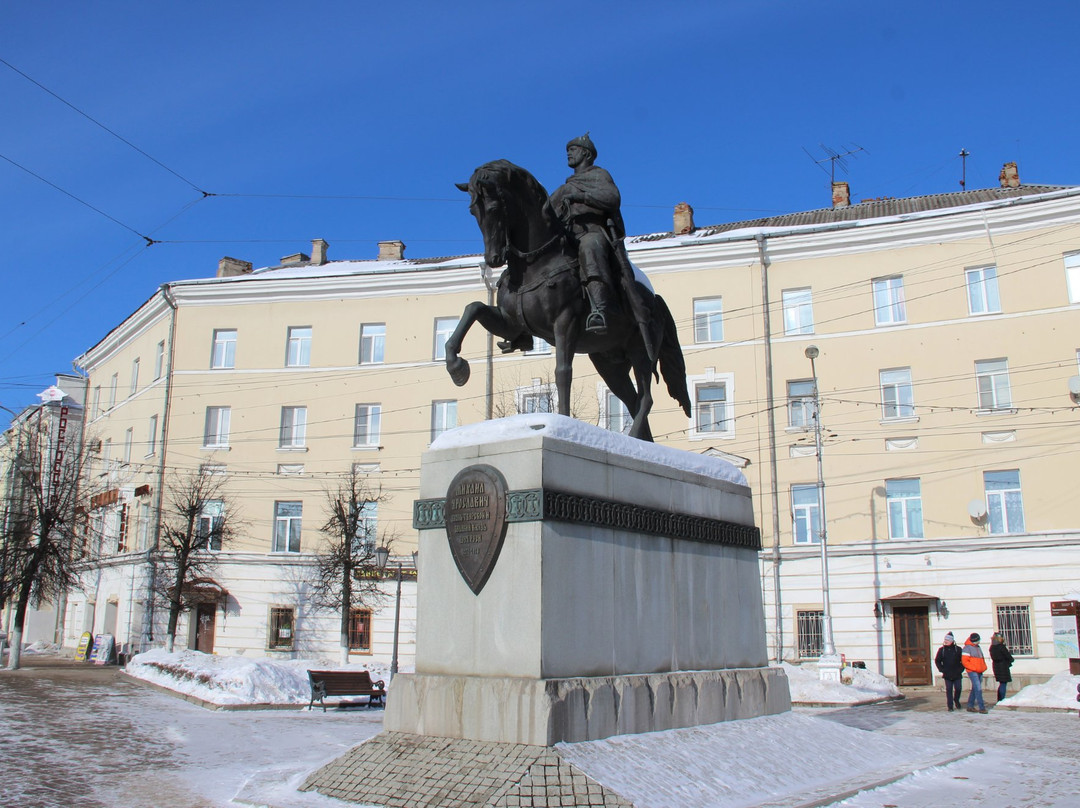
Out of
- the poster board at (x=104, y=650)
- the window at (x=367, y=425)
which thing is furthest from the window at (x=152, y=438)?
the window at (x=367, y=425)

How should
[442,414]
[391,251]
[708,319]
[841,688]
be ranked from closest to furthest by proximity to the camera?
[841,688] → [708,319] → [442,414] → [391,251]

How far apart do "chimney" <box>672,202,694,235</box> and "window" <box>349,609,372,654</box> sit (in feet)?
58.3

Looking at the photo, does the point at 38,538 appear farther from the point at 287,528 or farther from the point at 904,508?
the point at 904,508

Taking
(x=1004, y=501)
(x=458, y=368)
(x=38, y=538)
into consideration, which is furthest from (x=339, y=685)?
(x=38, y=538)

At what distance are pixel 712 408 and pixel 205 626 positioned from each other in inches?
755

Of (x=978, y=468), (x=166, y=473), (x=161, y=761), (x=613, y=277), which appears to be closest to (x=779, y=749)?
(x=613, y=277)

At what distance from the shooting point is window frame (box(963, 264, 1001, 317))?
2944 centimetres

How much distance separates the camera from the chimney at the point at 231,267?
1618 inches

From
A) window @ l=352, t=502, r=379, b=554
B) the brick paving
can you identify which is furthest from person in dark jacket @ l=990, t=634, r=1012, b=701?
window @ l=352, t=502, r=379, b=554

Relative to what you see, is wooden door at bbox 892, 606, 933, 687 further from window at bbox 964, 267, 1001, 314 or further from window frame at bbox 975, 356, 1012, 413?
window at bbox 964, 267, 1001, 314

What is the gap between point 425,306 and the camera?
35625 mm

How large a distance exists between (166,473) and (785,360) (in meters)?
22.4

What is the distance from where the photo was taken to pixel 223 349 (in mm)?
37250

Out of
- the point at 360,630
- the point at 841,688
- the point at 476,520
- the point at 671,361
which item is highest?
the point at 671,361
